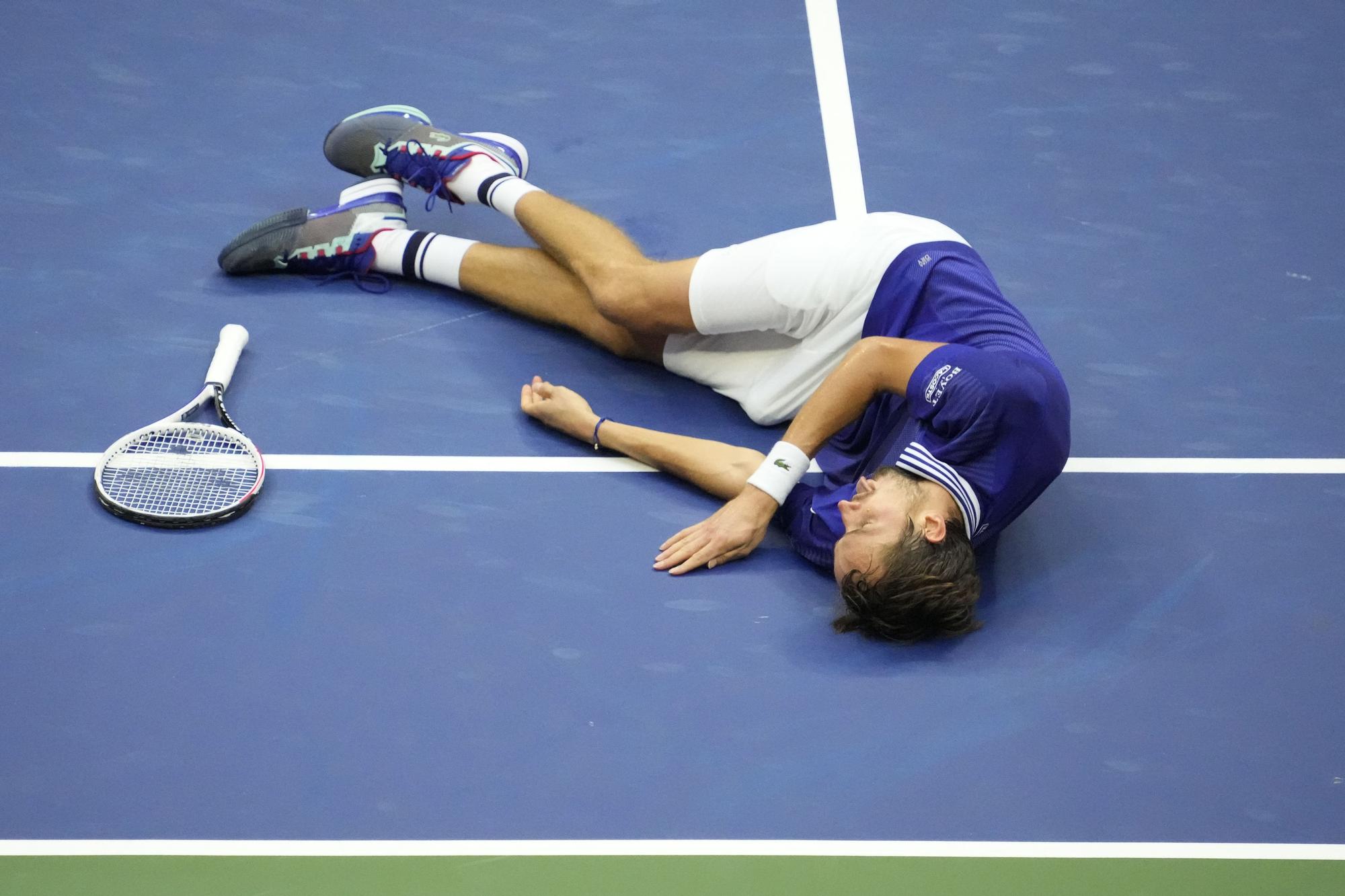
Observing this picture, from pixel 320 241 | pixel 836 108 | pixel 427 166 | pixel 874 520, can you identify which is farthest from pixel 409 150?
pixel 874 520

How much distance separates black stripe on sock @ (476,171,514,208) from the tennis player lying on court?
0.02 m

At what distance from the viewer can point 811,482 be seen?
4363 millimetres

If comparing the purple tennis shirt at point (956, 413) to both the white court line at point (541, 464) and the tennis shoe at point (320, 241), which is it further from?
the tennis shoe at point (320, 241)

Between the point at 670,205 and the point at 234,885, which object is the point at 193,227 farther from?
the point at 234,885

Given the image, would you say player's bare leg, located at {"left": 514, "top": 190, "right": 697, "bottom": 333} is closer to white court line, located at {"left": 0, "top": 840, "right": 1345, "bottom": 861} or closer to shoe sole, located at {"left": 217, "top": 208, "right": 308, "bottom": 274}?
shoe sole, located at {"left": 217, "top": 208, "right": 308, "bottom": 274}

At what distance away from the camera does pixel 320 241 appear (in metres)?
4.82

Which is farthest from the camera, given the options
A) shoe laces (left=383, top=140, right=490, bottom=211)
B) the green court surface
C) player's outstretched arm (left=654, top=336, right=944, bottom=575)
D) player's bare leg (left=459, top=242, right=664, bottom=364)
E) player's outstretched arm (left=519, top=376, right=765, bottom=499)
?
shoe laces (left=383, top=140, right=490, bottom=211)

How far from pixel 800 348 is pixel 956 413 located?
2.40ft

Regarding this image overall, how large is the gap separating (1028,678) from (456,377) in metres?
1.91

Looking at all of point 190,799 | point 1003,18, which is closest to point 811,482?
point 190,799

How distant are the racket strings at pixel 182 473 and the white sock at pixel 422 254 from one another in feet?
3.06

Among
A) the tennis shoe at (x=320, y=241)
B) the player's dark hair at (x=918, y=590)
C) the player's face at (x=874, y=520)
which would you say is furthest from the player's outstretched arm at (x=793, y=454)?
the tennis shoe at (x=320, y=241)

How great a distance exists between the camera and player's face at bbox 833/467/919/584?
373cm

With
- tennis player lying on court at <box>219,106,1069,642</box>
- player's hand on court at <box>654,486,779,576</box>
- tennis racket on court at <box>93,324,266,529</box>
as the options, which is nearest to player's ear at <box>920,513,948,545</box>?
tennis player lying on court at <box>219,106,1069,642</box>
